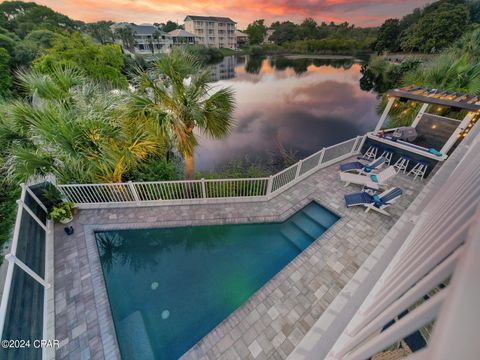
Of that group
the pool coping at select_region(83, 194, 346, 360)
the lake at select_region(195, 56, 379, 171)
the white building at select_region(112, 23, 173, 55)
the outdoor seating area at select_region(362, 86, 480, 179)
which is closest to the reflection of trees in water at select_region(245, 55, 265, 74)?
the lake at select_region(195, 56, 379, 171)

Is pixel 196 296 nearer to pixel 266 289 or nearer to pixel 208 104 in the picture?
pixel 266 289

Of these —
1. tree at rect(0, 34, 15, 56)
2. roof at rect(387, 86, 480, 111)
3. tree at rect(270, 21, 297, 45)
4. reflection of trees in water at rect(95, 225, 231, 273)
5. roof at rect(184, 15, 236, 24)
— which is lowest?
reflection of trees in water at rect(95, 225, 231, 273)

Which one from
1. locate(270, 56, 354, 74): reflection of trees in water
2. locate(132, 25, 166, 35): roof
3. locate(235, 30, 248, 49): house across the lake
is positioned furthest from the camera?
locate(235, 30, 248, 49): house across the lake

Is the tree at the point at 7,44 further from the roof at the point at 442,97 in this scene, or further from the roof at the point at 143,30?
the roof at the point at 143,30

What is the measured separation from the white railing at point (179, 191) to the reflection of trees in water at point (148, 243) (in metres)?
1.04

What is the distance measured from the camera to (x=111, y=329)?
3.49 m

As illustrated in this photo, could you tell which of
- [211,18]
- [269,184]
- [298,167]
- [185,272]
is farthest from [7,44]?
[211,18]

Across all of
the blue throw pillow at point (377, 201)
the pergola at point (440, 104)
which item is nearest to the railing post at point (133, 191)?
the blue throw pillow at point (377, 201)

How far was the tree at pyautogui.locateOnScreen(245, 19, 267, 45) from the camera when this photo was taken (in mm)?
63250

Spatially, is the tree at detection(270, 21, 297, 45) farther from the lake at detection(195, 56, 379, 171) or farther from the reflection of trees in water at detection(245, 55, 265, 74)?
the lake at detection(195, 56, 379, 171)

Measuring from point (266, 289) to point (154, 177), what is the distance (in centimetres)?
474

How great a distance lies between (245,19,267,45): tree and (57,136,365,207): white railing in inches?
2925

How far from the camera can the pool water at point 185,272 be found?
365cm

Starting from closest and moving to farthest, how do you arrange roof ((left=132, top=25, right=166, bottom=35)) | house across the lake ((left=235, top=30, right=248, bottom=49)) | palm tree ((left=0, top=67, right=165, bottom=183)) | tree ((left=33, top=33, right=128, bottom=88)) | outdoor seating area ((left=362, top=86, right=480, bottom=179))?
palm tree ((left=0, top=67, right=165, bottom=183))
outdoor seating area ((left=362, top=86, right=480, bottom=179))
tree ((left=33, top=33, right=128, bottom=88))
roof ((left=132, top=25, right=166, bottom=35))
house across the lake ((left=235, top=30, right=248, bottom=49))
